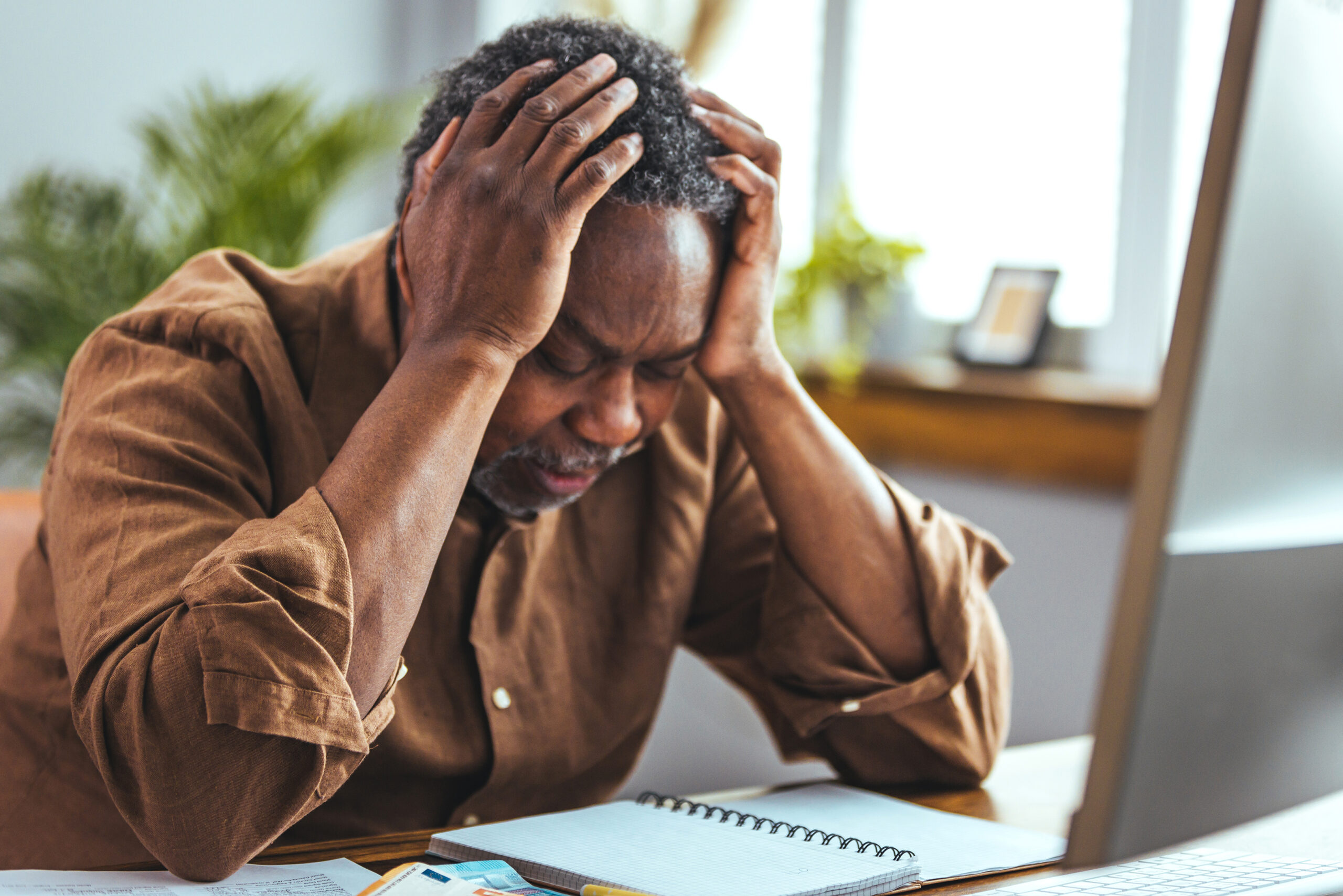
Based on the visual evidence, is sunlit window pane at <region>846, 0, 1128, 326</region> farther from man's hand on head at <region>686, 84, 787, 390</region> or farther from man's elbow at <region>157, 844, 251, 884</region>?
man's elbow at <region>157, 844, 251, 884</region>

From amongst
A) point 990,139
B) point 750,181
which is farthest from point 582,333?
point 990,139

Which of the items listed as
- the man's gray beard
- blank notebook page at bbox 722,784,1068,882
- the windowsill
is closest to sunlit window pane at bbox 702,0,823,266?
the windowsill

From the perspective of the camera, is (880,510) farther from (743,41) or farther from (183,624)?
(743,41)

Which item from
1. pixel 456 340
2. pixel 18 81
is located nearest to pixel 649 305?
pixel 456 340

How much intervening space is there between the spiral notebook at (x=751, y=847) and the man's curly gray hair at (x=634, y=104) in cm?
47

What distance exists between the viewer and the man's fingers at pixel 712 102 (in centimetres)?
108

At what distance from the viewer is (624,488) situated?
50.0 inches

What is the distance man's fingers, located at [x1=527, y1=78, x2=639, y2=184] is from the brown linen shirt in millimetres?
266

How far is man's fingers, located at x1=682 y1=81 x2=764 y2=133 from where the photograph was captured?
3.56 feet

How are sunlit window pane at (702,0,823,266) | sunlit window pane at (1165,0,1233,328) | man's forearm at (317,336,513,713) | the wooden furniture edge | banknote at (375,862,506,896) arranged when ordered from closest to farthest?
banknote at (375,862,506,896) < man's forearm at (317,336,513,713) < the wooden furniture edge < sunlit window pane at (1165,0,1233,328) < sunlit window pane at (702,0,823,266)

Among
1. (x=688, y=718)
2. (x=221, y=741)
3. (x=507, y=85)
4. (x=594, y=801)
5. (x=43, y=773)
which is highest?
(x=507, y=85)

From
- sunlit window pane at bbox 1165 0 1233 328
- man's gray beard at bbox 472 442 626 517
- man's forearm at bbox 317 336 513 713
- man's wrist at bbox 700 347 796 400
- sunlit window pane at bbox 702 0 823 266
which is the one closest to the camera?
man's forearm at bbox 317 336 513 713

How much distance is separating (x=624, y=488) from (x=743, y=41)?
7.85 feet

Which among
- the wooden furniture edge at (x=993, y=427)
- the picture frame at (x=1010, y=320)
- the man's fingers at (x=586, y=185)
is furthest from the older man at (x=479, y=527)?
the picture frame at (x=1010, y=320)
